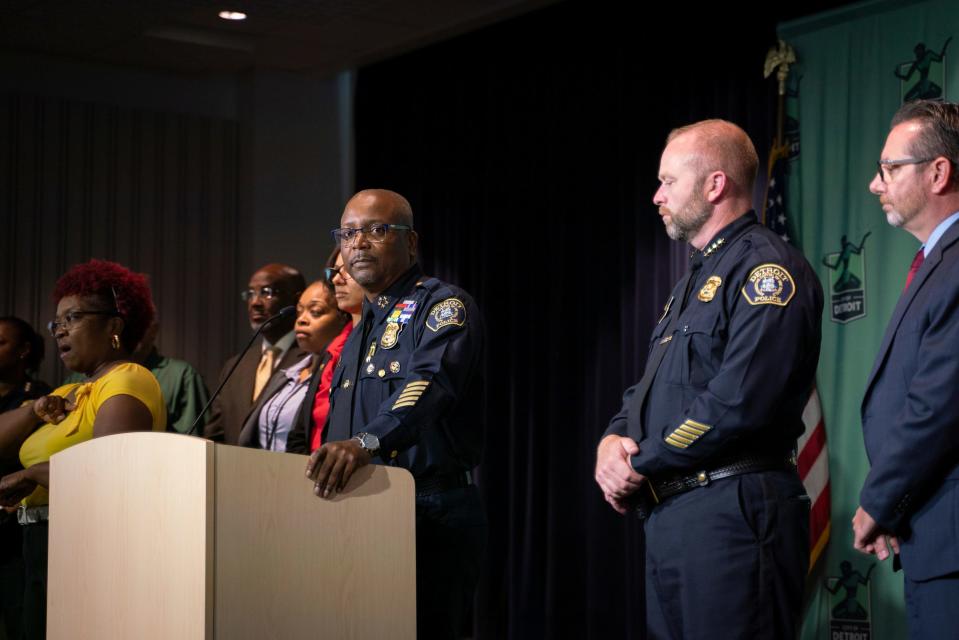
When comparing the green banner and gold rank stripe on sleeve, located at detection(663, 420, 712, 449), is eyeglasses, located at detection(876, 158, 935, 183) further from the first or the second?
the green banner

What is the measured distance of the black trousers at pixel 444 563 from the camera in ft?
9.52

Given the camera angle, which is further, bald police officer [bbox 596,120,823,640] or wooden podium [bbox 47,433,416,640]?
bald police officer [bbox 596,120,823,640]

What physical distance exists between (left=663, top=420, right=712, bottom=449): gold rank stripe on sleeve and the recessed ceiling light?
445 cm

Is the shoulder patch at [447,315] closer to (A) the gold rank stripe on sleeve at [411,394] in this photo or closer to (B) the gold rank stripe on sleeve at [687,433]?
(A) the gold rank stripe on sleeve at [411,394]

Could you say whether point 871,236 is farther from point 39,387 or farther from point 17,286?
point 17,286

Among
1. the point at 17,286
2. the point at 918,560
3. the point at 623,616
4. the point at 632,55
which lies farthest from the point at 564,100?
the point at 918,560

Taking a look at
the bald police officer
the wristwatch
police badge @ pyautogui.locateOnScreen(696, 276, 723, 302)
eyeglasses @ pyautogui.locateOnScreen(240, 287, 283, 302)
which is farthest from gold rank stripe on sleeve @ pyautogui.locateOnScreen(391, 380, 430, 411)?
eyeglasses @ pyautogui.locateOnScreen(240, 287, 283, 302)

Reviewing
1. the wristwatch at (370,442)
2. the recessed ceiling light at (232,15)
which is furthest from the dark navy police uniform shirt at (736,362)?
the recessed ceiling light at (232,15)

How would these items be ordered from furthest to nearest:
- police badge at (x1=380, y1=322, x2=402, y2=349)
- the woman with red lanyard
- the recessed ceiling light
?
the recessed ceiling light → the woman with red lanyard → police badge at (x1=380, y1=322, x2=402, y2=349)

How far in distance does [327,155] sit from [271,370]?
9.28ft

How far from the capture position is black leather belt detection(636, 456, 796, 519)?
255 centimetres

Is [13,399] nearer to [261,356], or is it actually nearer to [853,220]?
[261,356]

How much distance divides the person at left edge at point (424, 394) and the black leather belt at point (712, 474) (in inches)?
20.6

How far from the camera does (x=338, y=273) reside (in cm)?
418
